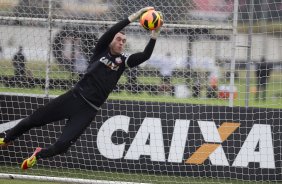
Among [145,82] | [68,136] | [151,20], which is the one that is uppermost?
[151,20]

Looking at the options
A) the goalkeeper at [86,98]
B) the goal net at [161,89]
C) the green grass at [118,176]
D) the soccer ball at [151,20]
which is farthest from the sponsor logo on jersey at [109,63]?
the green grass at [118,176]

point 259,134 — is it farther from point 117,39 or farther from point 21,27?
point 21,27

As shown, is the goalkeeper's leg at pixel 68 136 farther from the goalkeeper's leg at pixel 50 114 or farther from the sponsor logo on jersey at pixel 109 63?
the sponsor logo on jersey at pixel 109 63

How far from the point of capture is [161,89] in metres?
10.3

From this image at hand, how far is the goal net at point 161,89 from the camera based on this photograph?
32.8ft

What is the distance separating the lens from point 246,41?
32.5ft

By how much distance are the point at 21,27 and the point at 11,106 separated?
1134 mm

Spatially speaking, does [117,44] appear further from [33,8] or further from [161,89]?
[33,8]

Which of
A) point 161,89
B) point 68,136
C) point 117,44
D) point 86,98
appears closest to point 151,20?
point 117,44

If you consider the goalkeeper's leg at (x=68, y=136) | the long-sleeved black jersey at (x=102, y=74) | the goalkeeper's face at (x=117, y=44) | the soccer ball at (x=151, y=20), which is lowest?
the goalkeeper's leg at (x=68, y=136)

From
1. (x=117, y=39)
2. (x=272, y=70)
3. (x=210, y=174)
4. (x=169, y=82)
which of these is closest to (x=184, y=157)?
(x=210, y=174)

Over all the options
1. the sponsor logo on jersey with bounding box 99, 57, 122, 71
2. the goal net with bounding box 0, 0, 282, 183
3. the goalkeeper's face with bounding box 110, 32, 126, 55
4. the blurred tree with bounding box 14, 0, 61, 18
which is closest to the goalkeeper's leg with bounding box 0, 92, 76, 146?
the sponsor logo on jersey with bounding box 99, 57, 122, 71

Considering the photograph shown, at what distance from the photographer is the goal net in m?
9.99

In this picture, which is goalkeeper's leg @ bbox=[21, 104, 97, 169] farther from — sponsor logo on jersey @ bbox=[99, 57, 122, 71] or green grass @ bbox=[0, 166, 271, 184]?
green grass @ bbox=[0, 166, 271, 184]
